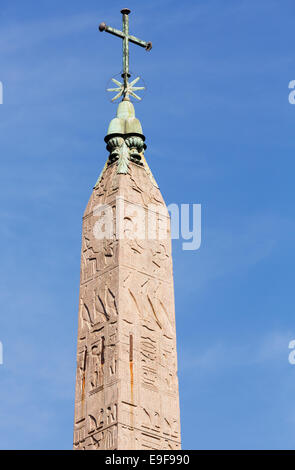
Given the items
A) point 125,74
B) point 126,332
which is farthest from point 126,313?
point 125,74

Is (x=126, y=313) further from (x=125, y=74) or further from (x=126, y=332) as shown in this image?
(x=125, y=74)

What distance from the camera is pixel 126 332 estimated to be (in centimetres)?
2697

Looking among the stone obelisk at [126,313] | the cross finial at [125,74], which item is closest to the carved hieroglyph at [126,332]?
the stone obelisk at [126,313]

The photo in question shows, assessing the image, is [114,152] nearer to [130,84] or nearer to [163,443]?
[130,84]

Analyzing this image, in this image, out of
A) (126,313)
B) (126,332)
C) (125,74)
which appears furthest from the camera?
(125,74)

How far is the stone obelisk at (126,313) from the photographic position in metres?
26.3

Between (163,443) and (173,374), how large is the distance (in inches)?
71.0

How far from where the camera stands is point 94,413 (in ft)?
87.0

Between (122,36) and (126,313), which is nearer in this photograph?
(126,313)

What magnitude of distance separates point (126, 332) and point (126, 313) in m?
0.49

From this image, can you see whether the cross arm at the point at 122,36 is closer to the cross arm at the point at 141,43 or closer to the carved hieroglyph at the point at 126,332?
the cross arm at the point at 141,43

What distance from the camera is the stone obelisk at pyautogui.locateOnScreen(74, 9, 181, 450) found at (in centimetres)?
2628

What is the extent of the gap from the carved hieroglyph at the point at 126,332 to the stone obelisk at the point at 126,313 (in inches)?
0.9
